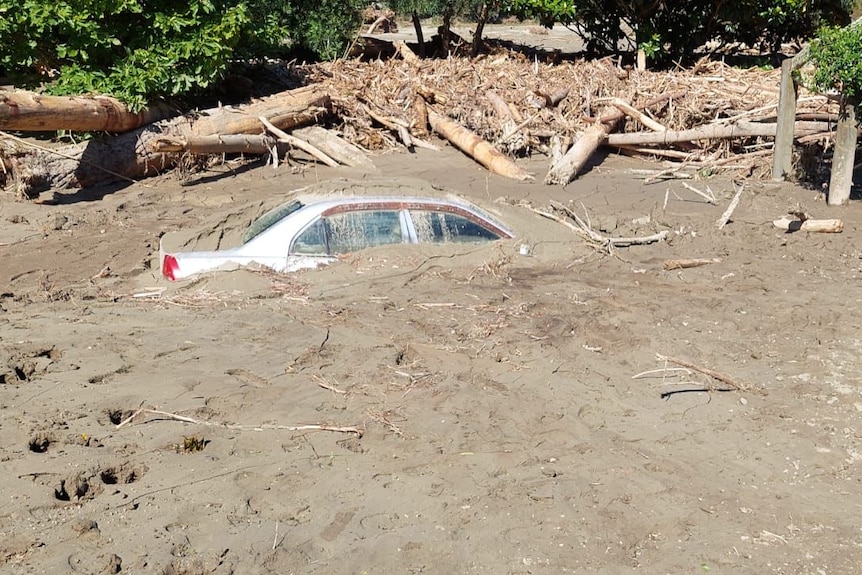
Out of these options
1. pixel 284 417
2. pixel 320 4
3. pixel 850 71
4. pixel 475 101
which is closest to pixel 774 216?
pixel 850 71

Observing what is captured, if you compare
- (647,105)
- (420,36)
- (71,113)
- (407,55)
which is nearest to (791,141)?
(647,105)

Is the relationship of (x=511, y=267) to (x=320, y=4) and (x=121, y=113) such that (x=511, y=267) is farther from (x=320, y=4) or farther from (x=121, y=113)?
(x=320, y=4)

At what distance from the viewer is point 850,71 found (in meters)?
12.3

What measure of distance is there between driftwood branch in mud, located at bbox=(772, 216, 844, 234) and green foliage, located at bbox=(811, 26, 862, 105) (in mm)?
1756

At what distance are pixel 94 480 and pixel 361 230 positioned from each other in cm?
470

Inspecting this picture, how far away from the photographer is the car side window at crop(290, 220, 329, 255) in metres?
9.55

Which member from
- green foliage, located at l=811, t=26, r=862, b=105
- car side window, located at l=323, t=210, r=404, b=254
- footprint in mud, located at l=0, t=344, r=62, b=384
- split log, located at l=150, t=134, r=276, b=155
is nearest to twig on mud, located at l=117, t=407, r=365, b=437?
footprint in mud, located at l=0, t=344, r=62, b=384

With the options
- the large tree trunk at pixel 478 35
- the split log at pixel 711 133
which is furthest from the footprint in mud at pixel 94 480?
the large tree trunk at pixel 478 35

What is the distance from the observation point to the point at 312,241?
962cm

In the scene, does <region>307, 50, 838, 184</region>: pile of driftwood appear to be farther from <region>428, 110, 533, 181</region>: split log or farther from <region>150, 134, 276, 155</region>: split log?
<region>150, 134, 276, 155</region>: split log

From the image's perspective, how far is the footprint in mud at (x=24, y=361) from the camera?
23.5ft

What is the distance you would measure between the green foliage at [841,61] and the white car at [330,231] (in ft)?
18.3

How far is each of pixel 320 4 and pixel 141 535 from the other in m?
18.4

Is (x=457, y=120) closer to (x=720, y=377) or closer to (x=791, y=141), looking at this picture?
(x=791, y=141)
